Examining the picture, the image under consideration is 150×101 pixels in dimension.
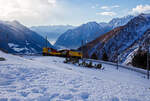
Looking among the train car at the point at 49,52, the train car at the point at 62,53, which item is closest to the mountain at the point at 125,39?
the train car at the point at 62,53

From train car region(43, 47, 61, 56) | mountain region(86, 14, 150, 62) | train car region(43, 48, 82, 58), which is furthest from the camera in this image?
mountain region(86, 14, 150, 62)

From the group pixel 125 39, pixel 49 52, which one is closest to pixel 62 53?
pixel 49 52

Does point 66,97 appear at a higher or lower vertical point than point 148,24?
lower

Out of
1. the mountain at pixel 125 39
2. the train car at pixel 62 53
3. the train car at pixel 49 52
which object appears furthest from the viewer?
the mountain at pixel 125 39

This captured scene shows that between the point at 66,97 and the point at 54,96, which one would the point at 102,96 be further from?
the point at 54,96

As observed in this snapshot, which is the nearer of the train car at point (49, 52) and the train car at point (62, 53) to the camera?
the train car at point (62, 53)

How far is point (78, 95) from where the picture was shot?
5621 millimetres

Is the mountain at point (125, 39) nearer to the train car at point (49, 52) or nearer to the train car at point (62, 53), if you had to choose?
the train car at point (62, 53)

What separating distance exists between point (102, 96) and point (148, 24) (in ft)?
455

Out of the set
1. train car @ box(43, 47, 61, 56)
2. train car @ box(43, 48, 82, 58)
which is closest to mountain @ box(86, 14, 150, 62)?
train car @ box(43, 48, 82, 58)

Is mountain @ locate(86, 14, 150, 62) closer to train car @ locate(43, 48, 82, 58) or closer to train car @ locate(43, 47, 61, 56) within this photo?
train car @ locate(43, 48, 82, 58)

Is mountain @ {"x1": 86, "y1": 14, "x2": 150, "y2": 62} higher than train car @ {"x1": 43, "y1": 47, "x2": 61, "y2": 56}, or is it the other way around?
mountain @ {"x1": 86, "y1": 14, "x2": 150, "y2": 62}

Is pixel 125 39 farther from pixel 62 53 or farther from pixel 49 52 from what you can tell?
pixel 49 52

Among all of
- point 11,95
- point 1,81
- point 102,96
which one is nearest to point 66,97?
point 102,96
